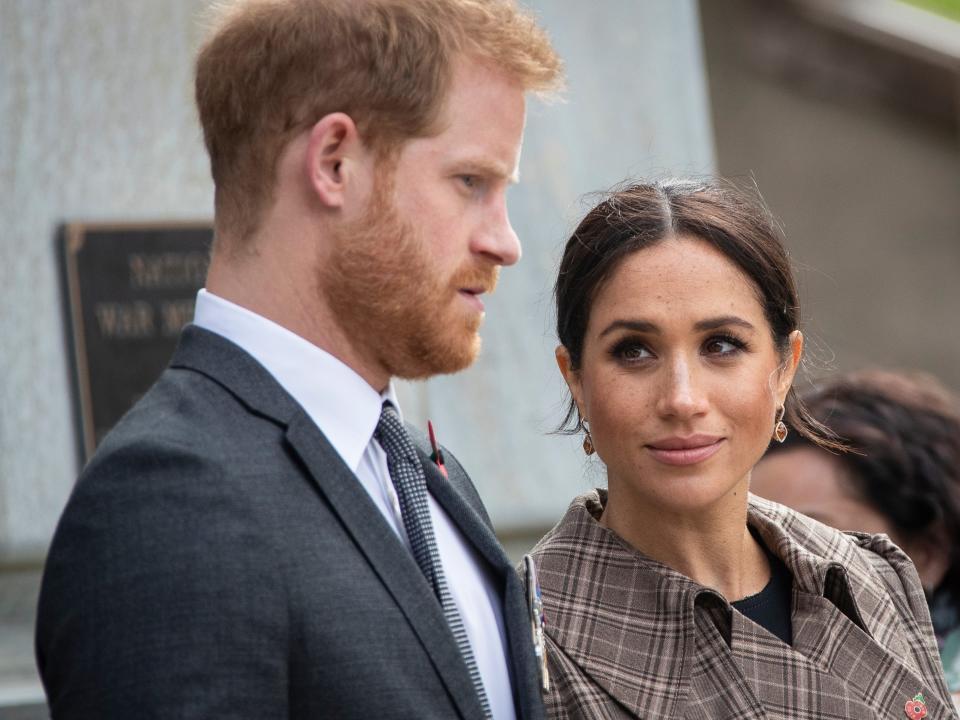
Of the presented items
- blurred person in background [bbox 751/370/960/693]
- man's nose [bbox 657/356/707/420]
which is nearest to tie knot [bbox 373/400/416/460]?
man's nose [bbox 657/356/707/420]

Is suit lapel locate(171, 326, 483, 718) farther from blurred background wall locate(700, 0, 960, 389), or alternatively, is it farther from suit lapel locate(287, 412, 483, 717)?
blurred background wall locate(700, 0, 960, 389)

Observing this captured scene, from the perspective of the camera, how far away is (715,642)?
2480 millimetres

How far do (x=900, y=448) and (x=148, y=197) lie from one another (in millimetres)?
2240

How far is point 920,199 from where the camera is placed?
8227 millimetres

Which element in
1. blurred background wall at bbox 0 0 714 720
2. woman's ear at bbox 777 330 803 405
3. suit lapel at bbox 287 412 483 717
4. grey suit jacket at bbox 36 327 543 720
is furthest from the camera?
blurred background wall at bbox 0 0 714 720

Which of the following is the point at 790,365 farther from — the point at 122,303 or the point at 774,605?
the point at 122,303

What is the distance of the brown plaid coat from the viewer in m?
2.42

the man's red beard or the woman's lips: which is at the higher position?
the man's red beard

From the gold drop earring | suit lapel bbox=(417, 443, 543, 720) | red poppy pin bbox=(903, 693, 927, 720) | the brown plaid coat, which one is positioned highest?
the gold drop earring

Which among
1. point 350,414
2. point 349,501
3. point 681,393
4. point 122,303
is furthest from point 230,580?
point 122,303

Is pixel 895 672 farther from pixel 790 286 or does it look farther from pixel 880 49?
pixel 880 49

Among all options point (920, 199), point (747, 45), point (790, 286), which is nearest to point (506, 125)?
Result: point (790, 286)

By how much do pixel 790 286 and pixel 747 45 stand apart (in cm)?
543

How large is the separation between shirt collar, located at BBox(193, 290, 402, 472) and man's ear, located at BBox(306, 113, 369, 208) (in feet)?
0.67
